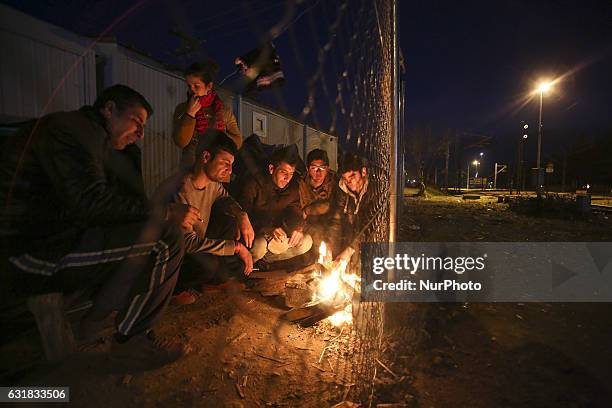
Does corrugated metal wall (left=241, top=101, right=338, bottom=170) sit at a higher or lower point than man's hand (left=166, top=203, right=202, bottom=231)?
higher

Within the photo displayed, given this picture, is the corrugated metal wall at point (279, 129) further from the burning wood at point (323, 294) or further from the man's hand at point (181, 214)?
the man's hand at point (181, 214)

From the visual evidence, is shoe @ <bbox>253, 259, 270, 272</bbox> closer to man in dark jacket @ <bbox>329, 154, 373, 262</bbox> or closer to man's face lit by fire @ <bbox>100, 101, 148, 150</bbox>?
man in dark jacket @ <bbox>329, 154, 373, 262</bbox>

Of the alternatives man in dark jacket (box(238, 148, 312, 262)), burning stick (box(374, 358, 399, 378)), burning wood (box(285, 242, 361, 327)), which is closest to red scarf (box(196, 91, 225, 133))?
man in dark jacket (box(238, 148, 312, 262))

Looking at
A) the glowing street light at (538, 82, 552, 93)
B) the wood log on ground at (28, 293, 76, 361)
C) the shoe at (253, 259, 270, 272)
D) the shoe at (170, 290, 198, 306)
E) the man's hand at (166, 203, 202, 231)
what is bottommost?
the shoe at (170, 290, 198, 306)

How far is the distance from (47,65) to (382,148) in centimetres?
365

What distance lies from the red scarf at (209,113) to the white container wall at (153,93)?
160 centimetres

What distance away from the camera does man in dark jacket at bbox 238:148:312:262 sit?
383 centimetres

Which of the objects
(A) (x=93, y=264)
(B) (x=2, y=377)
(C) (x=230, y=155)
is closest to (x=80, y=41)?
(C) (x=230, y=155)

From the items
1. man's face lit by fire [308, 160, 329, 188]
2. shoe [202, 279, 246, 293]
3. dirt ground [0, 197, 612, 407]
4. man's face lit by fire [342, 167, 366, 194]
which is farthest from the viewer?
man's face lit by fire [308, 160, 329, 188]

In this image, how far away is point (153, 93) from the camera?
197 inches

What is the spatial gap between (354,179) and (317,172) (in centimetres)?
64

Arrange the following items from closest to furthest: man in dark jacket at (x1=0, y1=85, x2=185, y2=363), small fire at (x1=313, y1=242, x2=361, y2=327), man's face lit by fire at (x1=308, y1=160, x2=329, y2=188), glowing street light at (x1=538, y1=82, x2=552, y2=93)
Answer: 1. man in dark jacket at (x1=0, y1=85, x2=185, y2=363)
2. small fire at (x1=313, y1=242, x2=361, y2=327)
3. man's face lit by fire at (x1=308, y1=160, x2=329, y2=188)
4. glowing street light at (x1=538, y1=82, x2=552, y2=93)

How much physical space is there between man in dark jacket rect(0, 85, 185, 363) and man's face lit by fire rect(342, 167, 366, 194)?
7.59 ft

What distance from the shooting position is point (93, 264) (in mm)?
1792
